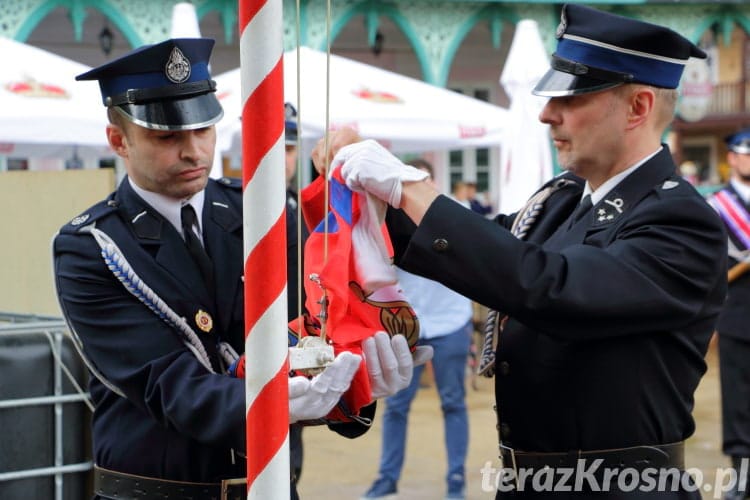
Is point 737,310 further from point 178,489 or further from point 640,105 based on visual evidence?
point 178,489

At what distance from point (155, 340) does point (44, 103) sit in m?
5.24

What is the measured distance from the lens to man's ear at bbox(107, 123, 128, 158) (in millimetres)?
2801

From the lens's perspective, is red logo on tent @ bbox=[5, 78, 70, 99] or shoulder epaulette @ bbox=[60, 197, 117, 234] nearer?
shoulder epaulette @ bbox=[60, 197, 117, 234]

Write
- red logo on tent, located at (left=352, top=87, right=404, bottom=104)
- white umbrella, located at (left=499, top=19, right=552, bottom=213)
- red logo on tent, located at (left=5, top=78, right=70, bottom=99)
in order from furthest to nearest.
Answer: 1. white umbrella, located at (left=499, top=19, right=552, bottom=213)
2. red logo on tent, located at (left=352, top=87, right=404, bottom=104)
3. red logo on tent, located at (left=5, top=78, right=70, bottom=99)

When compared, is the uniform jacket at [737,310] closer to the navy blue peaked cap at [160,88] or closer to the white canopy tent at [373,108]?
the white canopy tent at [373,108]

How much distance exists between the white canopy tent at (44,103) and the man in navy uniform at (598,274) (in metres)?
5.00

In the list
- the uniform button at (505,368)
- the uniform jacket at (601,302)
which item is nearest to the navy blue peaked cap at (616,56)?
the uniform jacket at (601,302)

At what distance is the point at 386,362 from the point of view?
241 cm

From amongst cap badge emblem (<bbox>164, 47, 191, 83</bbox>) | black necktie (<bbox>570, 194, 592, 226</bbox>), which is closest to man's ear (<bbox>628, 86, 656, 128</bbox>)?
black necktie (<bbox>570, 194, 592, 226</bbox>)

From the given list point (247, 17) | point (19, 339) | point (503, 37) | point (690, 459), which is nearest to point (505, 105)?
point (503, 37)

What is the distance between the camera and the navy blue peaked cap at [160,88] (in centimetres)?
270

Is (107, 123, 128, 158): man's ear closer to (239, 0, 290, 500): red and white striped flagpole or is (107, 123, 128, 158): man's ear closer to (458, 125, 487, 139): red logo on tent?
Answer: (239, 0, 290, 500): red and white striped flagpole

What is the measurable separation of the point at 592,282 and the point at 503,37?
15553 mm

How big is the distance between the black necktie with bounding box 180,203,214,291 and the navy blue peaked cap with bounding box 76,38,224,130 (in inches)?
10.0
